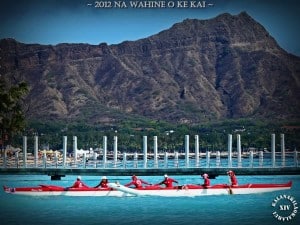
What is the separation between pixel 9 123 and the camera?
4812cm

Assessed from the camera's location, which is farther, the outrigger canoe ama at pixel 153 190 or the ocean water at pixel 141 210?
the outrigger canoe ama at pixel 153 190

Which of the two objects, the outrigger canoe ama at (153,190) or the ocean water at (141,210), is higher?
the outrigger canoe ama at (153,190)

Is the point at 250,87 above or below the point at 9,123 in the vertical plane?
above

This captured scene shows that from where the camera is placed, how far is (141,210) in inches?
1190

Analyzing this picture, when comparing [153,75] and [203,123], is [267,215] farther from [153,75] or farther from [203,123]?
[153,75]

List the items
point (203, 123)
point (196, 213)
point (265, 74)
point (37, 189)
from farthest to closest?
1. point (203, 123)
2. point (265, 74)
3. point (37, 189)
4. point (196, 213)

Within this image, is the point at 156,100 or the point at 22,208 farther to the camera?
the point at 156,100

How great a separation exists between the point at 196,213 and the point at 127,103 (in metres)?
115

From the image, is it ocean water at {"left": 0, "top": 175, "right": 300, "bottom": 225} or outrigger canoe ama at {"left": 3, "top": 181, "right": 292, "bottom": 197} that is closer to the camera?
ocean water at {"left": 0, "top": 175, "right": 300, "bottom": 225}

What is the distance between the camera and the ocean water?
26.9 meters

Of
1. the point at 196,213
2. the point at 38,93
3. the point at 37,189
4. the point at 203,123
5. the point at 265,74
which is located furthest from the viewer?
the point at 203,123


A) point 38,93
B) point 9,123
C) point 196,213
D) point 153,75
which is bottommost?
point 196,213

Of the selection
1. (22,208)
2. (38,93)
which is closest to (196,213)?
(22,208)

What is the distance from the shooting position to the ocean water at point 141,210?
88.1 ft
